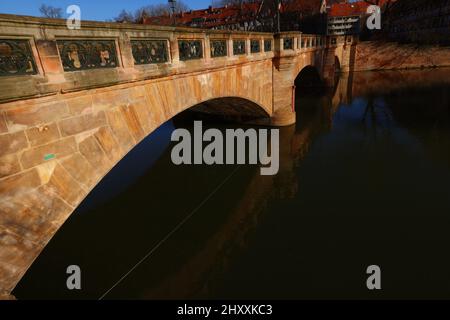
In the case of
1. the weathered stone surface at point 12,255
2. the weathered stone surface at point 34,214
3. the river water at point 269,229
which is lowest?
the river water at point 269,229

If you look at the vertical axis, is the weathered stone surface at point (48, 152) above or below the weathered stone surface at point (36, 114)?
below

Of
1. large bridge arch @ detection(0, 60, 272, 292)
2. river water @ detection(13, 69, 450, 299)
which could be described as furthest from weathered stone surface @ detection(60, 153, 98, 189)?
river water @ detection(13, 69, 450, 299)

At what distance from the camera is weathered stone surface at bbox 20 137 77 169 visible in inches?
134

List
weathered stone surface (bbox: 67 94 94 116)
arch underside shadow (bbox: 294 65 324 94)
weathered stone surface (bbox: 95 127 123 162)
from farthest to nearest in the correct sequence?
arch underside shadow (bbox: 294 65 324 94), weathered stone surface (bbox: 95 127 123 162), weathered stone surface (bbox: 67 94 94 116)

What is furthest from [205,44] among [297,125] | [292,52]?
[297,125]

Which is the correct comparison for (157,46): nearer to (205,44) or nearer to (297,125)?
(205,44)

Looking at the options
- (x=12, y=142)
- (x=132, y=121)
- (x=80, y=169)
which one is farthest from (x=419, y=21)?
(x=12, y=142)

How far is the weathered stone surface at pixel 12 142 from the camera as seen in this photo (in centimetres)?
317

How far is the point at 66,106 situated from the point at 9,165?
107cm

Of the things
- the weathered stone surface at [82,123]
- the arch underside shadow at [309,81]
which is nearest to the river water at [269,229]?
the weathered stone surface at [82,123]

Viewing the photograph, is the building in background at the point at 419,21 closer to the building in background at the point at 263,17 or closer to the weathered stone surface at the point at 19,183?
the building in background at the point at 263,17

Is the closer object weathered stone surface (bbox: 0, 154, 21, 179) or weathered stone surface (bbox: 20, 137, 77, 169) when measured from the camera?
weathered stone surface (bbox: 0, 154, 21, 179)

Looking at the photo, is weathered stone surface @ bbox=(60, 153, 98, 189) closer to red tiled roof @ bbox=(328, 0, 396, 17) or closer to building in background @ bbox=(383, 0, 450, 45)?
building in background @ bbox=(383, 0, 450, 45)

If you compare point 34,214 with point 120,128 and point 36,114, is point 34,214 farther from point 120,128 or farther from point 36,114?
point 120,128
